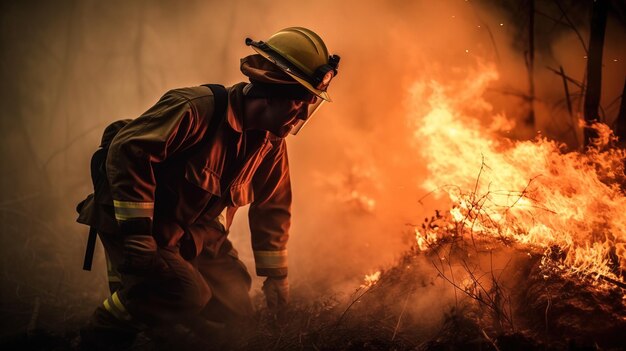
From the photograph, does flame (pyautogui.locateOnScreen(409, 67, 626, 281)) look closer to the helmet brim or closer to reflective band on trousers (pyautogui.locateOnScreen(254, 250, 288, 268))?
reflective band on trousers (pyautogui.locateOnScreen(254, 250, 288, 268))

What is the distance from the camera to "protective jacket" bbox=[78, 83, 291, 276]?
11.2 ft

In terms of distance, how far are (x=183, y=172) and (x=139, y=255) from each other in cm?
69

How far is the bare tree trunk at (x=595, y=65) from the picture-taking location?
5215 millimetres

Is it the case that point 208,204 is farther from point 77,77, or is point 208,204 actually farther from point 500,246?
point 77,77

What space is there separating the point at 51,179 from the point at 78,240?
2132mm

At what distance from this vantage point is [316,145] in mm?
7863

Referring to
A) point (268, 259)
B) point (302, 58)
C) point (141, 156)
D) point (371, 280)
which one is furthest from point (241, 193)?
point (371, 280)

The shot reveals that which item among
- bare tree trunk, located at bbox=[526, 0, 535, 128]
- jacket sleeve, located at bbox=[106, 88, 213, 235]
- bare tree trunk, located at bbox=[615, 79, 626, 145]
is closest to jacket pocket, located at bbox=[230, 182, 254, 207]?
jacket sleeve, located at bbox=[106, 88, 213, 235]

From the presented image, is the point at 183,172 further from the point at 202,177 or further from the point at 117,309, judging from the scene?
the point at 117,309

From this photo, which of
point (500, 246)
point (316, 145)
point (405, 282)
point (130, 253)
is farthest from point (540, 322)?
point (316, 145)

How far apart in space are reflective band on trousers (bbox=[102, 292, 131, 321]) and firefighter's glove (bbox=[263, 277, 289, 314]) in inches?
48.6

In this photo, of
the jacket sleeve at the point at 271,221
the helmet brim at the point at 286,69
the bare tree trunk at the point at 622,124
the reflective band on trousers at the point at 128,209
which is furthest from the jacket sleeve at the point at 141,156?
the bare tree trunk at the point at 622,124

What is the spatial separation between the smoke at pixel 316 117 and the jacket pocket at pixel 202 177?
227 cm

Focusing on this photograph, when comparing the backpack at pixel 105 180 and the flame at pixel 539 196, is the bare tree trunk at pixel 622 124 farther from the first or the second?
the backpack at pixel 105 180
